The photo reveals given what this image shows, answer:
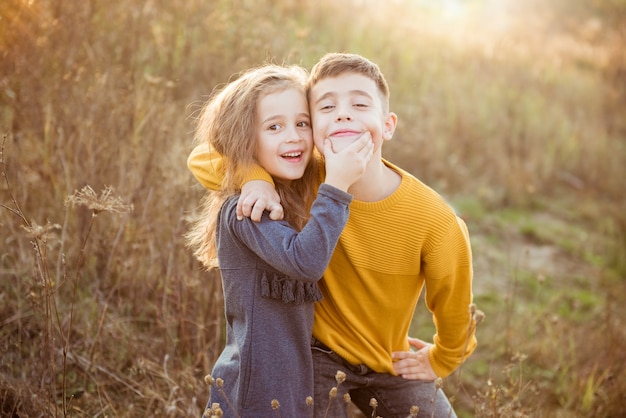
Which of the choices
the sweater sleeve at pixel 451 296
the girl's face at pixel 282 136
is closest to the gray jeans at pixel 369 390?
→ the sweater sleeve at pixel 451 296

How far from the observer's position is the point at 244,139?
2.14 m

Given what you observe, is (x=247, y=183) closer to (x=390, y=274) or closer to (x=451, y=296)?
(x=390, y=274)

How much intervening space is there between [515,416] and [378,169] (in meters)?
1.03

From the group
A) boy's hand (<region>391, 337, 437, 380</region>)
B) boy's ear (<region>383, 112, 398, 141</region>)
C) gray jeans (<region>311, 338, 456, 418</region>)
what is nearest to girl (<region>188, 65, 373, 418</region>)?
gray jeans (<region>311, 338, 456, 418</region>)

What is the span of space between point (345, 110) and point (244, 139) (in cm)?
38

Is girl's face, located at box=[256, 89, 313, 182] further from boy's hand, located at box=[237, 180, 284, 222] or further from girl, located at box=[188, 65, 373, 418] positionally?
boy's hand, located at box=[237, 180, 284, 222]

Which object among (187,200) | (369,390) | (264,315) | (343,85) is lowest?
(369,390)

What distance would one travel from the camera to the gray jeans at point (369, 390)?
227cm

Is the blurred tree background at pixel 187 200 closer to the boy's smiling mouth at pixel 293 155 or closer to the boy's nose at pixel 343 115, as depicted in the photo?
the boy's smiling mouth at pixel 293 155

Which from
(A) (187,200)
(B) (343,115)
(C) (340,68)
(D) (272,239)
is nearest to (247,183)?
(D) (272,239)

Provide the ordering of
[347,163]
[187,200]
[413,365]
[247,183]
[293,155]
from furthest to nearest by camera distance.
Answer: [187,200] < [413,365] < [293,155] < [247,183] < [347,163]

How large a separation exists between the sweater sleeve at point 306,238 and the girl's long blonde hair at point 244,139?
23 cm

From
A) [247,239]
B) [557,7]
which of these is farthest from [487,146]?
[557,7]

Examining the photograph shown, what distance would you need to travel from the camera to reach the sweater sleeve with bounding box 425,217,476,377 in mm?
2236
